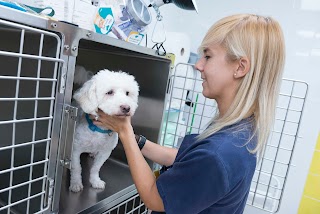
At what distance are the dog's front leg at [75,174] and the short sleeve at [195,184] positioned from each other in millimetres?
403

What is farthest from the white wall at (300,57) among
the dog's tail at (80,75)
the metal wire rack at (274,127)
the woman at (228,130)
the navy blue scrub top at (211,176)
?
the navy blue scrub top at (211,176)

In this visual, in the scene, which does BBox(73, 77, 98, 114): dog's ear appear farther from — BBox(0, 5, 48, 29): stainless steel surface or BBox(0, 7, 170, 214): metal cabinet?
BBox(0, 5, 48, 29): stainless steel surface

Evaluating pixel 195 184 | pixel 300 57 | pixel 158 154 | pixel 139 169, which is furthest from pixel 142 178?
pixel 300 57

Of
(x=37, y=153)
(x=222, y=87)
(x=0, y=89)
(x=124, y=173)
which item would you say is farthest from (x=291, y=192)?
(x=0, y=89)

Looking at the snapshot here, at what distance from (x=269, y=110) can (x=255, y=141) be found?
98 millimetres

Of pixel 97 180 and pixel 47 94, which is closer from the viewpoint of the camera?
pixel 47 94

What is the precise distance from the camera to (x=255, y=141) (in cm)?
63

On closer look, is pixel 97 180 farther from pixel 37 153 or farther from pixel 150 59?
pixel 150 59

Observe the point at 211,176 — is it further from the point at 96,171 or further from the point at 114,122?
the point at 96,171

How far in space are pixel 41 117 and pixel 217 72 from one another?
1.48ft

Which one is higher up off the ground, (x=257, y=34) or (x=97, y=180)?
(x=257, y=34)

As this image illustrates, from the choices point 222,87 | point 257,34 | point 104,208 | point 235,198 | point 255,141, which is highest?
Answer: point 257,34

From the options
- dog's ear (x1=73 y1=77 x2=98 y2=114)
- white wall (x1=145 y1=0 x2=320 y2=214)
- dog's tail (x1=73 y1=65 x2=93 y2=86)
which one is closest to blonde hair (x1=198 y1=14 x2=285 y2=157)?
dog's ear (x1=73 y1=77 x2=98 y2=114)

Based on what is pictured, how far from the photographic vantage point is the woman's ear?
1.99ft
